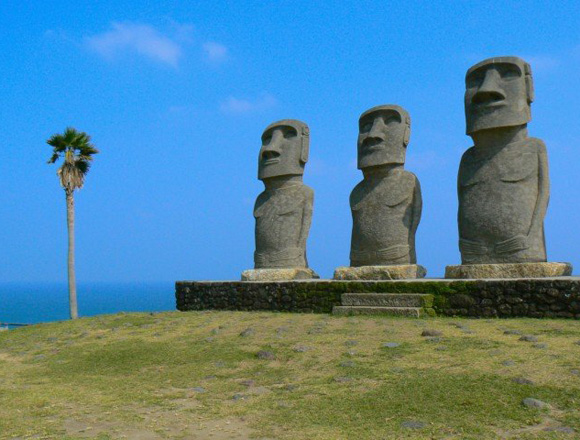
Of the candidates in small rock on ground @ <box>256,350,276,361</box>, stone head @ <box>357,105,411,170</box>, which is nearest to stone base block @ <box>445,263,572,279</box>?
stone head @ <box>357,105,411,170</box>

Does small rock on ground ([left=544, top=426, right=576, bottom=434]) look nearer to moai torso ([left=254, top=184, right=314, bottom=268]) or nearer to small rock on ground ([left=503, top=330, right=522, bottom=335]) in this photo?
small rock on ground ([left=503, top=330, right=522, bottom=335])

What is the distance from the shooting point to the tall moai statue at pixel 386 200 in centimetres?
1464

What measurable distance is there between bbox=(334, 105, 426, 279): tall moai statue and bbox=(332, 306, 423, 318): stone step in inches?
57.6

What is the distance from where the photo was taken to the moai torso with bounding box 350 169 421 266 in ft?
48.0

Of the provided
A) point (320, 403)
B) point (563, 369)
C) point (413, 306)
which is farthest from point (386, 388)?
point (413, 306)

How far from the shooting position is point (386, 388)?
727cm

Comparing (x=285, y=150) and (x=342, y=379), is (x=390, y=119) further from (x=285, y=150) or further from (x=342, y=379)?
(x=342, y=379)

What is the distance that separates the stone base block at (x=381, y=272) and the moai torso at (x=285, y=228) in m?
2.10

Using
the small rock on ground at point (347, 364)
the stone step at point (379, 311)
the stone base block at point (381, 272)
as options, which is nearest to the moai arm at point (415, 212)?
the stone base block at point (381, 272)

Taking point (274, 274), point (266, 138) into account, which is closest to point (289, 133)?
point (266, 138)

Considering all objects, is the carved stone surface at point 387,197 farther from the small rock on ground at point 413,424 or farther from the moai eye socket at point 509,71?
the small rock on ground at point 413,424

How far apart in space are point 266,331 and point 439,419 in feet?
17.8

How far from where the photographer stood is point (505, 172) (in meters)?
13.1

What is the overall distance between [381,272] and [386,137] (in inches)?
127
